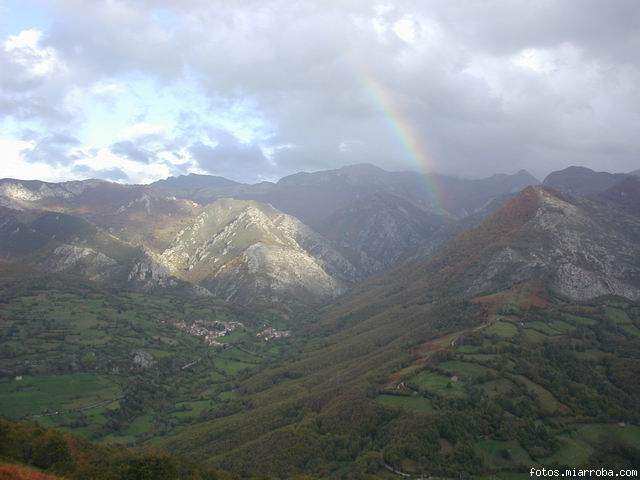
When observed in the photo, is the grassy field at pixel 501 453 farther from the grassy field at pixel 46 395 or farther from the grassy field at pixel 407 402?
the grassy field at pixel 46 395

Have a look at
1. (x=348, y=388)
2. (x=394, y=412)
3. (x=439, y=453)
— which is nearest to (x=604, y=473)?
(x=439, y=453)

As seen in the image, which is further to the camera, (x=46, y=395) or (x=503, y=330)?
(x=46, y=395)

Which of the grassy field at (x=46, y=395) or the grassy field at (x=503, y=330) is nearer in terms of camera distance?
the grassy field at (x=503, y=330)

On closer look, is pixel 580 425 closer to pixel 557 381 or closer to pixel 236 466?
pixel 557 381

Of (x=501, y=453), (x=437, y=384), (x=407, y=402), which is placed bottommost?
(x=501, y=453)

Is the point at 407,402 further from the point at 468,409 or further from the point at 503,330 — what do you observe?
the point at 503,330

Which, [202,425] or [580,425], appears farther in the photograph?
[202,425]

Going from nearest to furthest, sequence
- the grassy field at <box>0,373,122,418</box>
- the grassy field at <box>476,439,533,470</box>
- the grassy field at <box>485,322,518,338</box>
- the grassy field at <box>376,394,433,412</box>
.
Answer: the grassy field at <box>476,439,533,470</box> → the grassy field at <box>376,394,433,412</box> → the grassy field at <box>485,322,518,338</box> → the grassy field at <box>0,373,122,418</box>

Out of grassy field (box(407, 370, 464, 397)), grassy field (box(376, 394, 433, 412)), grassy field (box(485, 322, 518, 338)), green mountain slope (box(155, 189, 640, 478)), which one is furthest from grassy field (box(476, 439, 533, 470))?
grassy field (box(485, 322, 518, 338))

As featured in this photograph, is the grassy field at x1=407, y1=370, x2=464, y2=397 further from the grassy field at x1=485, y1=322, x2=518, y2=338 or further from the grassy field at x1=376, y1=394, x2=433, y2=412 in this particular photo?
the grassy field at x1=485, y1=322, x2=518, y2=338

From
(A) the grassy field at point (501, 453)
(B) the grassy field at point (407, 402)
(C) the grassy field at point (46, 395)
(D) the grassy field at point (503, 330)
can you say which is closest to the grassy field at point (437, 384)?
(B) the grassy field at point (407, 402)

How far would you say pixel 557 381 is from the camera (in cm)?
13738

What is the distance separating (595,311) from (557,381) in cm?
6527

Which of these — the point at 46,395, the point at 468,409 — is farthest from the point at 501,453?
the point at 46,395
